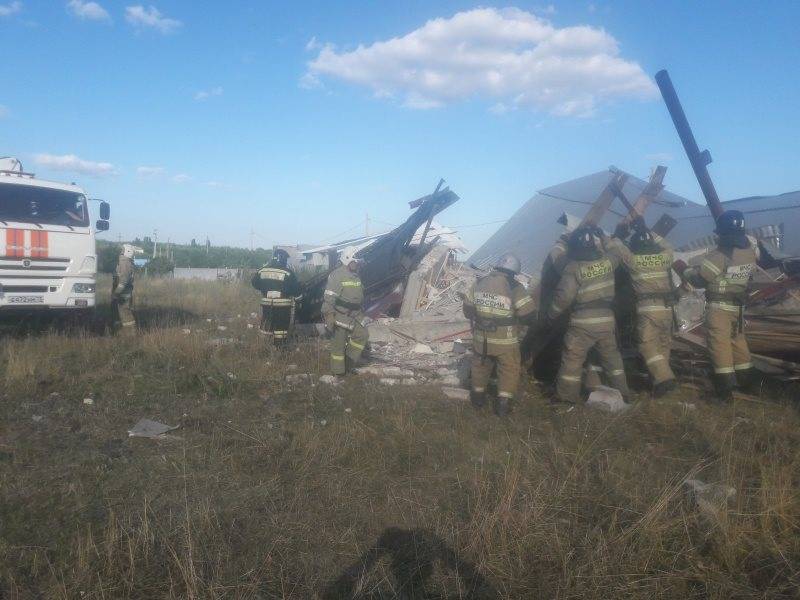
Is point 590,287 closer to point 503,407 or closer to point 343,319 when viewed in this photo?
point 503,407

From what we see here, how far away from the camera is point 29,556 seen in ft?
9.23

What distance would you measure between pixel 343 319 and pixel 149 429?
108 inches

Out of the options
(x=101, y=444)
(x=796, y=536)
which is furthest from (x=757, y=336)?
(x=101, y=444)

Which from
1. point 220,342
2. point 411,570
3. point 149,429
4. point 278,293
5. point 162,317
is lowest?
point 411,570

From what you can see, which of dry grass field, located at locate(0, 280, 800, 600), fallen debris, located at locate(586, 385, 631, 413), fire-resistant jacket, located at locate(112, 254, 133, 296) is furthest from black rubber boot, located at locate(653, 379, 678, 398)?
fire-resistant jacket, located at locate(112, 254, 133, 296)

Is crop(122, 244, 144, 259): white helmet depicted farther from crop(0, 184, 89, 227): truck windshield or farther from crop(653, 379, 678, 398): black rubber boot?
crop(653, 379, 678, 398): black rubber boot

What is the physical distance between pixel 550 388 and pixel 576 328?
3.43 feet

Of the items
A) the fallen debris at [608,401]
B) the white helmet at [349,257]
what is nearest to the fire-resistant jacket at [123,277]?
the white helmet at [349,257]

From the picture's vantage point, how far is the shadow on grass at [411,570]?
8.65 feet

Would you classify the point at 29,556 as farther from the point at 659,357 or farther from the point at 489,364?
the point at 659,357

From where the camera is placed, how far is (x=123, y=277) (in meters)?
9.31

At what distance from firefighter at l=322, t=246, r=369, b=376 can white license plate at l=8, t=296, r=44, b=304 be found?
418cm

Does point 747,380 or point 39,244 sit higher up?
point 39,244

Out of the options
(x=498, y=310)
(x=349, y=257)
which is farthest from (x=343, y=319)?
(x=498, y=310)
